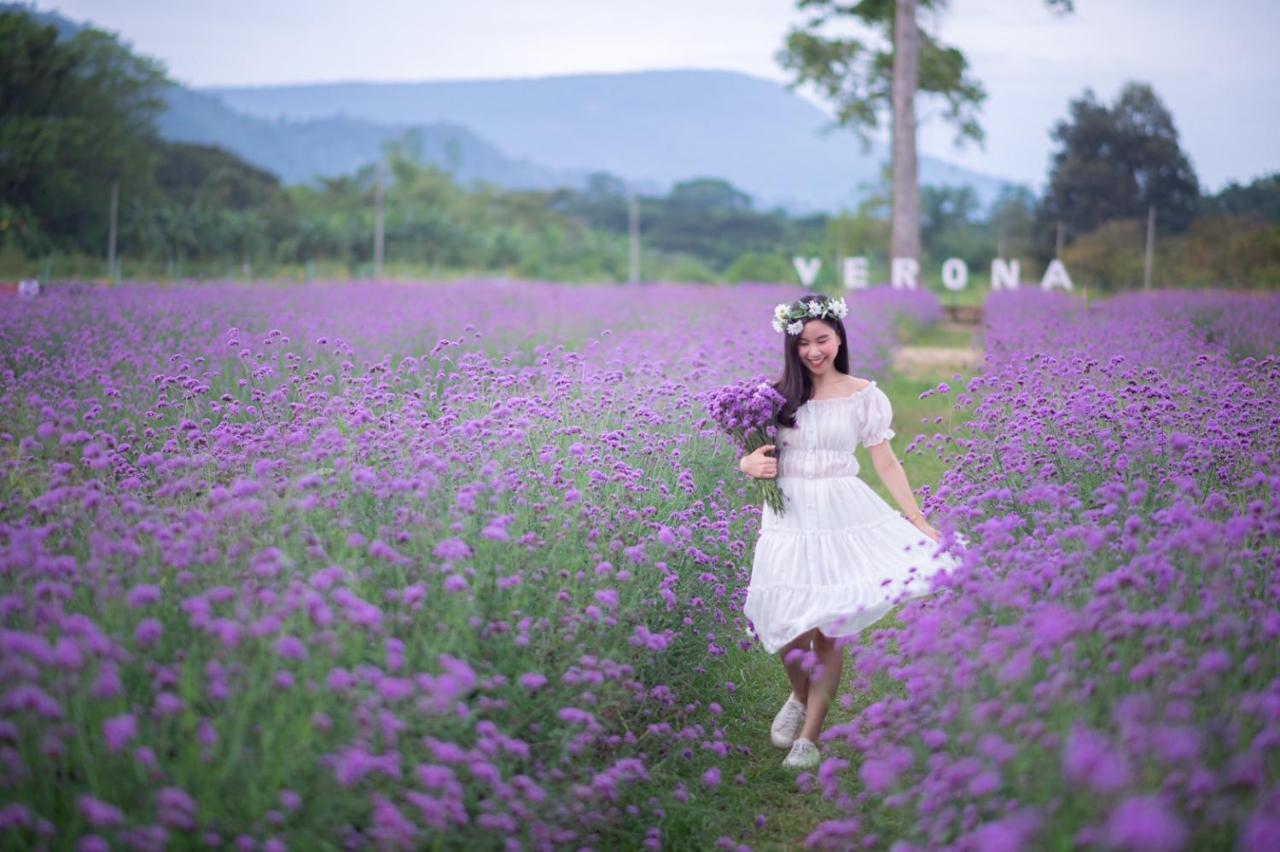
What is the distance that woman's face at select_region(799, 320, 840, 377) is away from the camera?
3.96 m

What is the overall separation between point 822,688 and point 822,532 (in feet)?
1.72

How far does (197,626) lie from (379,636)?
1.53 ft

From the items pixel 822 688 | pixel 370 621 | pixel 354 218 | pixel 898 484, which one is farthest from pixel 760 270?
pixel 370 621

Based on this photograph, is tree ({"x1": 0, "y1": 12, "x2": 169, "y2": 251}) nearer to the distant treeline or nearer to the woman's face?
the distant treeline

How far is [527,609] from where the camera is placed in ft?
10.0

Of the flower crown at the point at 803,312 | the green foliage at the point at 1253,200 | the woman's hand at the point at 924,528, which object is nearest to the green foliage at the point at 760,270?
the green foliage at the point at 1253,200

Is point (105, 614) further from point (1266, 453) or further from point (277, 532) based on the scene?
point (1266, 453)

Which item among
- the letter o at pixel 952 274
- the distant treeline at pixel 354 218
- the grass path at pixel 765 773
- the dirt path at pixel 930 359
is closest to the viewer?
the grass path at pixel 765 773

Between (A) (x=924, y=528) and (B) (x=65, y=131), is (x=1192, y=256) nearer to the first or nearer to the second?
(A) (x=924, y=528)

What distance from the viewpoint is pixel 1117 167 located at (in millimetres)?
34719

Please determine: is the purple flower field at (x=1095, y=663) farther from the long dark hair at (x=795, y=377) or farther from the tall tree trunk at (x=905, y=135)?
the tall tree trunk at (x=905, y=135)

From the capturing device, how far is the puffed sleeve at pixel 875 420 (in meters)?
3.95

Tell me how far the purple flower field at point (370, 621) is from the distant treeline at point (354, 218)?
17467mm

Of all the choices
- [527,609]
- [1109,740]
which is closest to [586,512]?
[527,609]
